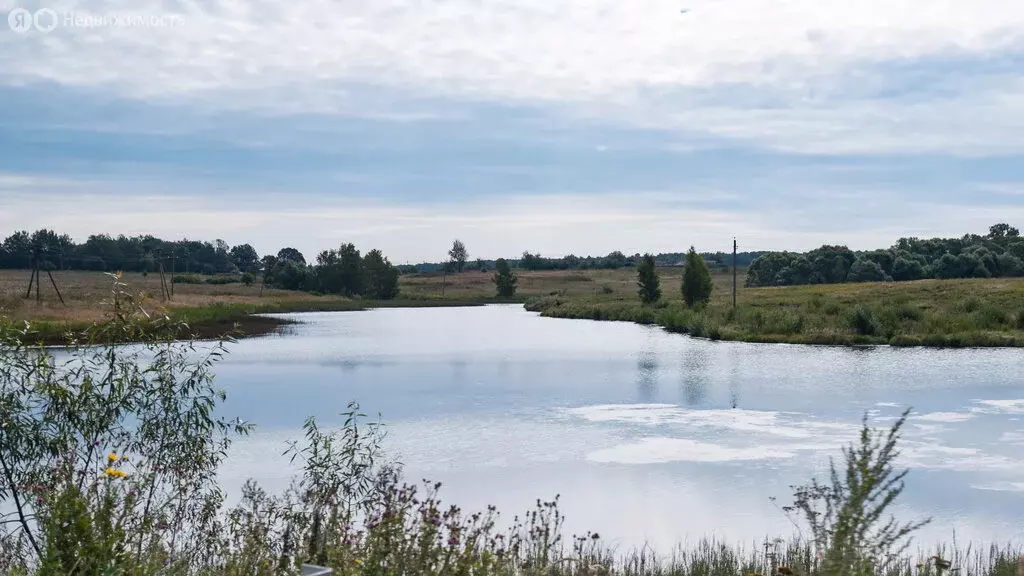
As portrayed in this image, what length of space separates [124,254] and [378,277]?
3350 centimetres

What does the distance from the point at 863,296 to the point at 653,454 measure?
1731 inches

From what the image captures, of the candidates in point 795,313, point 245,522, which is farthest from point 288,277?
point 245,522

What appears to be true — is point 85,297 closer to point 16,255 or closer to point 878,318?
point 878,318

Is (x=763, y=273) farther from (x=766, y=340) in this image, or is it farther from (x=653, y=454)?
(x=653, y=454)

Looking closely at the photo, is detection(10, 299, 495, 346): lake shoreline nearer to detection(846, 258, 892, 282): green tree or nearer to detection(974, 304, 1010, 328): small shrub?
detection(974, 304, 1010, 328): small shrub

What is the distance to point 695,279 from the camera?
180 feet

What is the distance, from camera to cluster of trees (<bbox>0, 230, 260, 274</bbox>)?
99250 mm

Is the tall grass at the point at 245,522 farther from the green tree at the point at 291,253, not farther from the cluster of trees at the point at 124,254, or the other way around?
the green tree at the point at 291,253

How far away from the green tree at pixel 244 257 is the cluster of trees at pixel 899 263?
74.4 metres

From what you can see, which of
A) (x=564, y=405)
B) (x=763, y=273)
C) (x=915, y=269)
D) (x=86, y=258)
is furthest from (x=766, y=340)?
(x=86, y=258)

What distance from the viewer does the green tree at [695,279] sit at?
54.4 meters

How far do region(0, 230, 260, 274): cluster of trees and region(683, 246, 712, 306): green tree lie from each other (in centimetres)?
4720

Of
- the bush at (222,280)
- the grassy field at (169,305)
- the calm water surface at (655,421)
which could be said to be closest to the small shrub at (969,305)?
the calm water surface at (655,421)

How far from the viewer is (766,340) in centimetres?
4012
